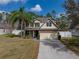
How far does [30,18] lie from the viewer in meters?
54.5

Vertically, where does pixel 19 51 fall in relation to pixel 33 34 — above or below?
below

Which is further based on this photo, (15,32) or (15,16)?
(15,32)

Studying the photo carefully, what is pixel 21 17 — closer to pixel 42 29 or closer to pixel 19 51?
pixel 42 29

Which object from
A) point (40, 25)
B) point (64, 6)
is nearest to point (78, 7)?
point (64, 6)

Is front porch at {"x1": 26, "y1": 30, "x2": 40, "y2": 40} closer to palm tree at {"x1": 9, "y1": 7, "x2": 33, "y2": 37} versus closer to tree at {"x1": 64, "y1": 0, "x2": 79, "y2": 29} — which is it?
palm tree at {"x1": 9, "y1": 7, "x2": 33, "y2": 37}

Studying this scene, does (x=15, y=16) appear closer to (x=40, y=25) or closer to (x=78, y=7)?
(x=40, y=25)

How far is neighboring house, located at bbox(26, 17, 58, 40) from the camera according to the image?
4844 centimetres

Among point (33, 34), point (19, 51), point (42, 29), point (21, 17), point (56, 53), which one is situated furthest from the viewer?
point (21, 17)

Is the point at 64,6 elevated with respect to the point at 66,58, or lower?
elevated

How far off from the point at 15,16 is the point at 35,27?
22.5ft

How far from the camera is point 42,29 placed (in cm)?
4881

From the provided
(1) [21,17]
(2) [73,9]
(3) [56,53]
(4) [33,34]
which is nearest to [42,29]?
(4) [33,34]

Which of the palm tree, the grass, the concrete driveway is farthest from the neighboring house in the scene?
the concrete driveway

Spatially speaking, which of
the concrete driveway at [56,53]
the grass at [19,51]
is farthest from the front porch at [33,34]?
the concrete driveway at [56,53]
